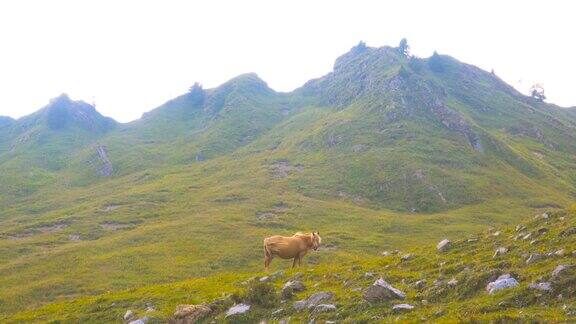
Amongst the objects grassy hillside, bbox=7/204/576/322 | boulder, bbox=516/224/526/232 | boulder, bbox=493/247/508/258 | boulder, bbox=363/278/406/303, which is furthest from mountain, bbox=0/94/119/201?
boulder, bbox=493/247/508/258

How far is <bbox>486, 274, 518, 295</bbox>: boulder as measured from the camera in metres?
14.4

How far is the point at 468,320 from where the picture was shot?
40.9ft

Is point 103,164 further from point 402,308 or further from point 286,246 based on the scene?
point 402,308

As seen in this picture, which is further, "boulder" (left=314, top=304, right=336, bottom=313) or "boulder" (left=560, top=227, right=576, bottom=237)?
"boulder" (left=560, top=227, right=576, bottom=237)

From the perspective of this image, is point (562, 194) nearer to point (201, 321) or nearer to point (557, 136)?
point (557, 136)

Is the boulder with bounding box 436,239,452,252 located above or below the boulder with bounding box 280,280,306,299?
above

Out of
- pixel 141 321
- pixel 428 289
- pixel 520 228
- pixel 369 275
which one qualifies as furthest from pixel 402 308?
pixel 141 321

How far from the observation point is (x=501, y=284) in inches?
574

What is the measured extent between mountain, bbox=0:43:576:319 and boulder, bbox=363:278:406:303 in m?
27.5

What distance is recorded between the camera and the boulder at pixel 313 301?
17031mm

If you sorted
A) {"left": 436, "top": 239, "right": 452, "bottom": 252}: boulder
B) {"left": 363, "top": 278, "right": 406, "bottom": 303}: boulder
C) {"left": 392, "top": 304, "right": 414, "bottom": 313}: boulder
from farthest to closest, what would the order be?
{"left": 436, "top": 239, "right": 452, "bottom": 252}: boulder < {"left": 363, "top": 278, "right": 406, "bottom": 303}: boulder < {"left": 392, "top": 304, "right": 414, "bottom": 313}: boulder

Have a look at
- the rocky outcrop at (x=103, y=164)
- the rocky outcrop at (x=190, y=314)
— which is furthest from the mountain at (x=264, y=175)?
the rocky outcrop at (x=190, y=314)

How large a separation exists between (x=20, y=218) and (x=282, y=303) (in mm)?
74319

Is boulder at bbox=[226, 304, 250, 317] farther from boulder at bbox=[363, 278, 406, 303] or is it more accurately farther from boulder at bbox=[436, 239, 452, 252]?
boulder at bbox=[436, 239, 452, 252]
